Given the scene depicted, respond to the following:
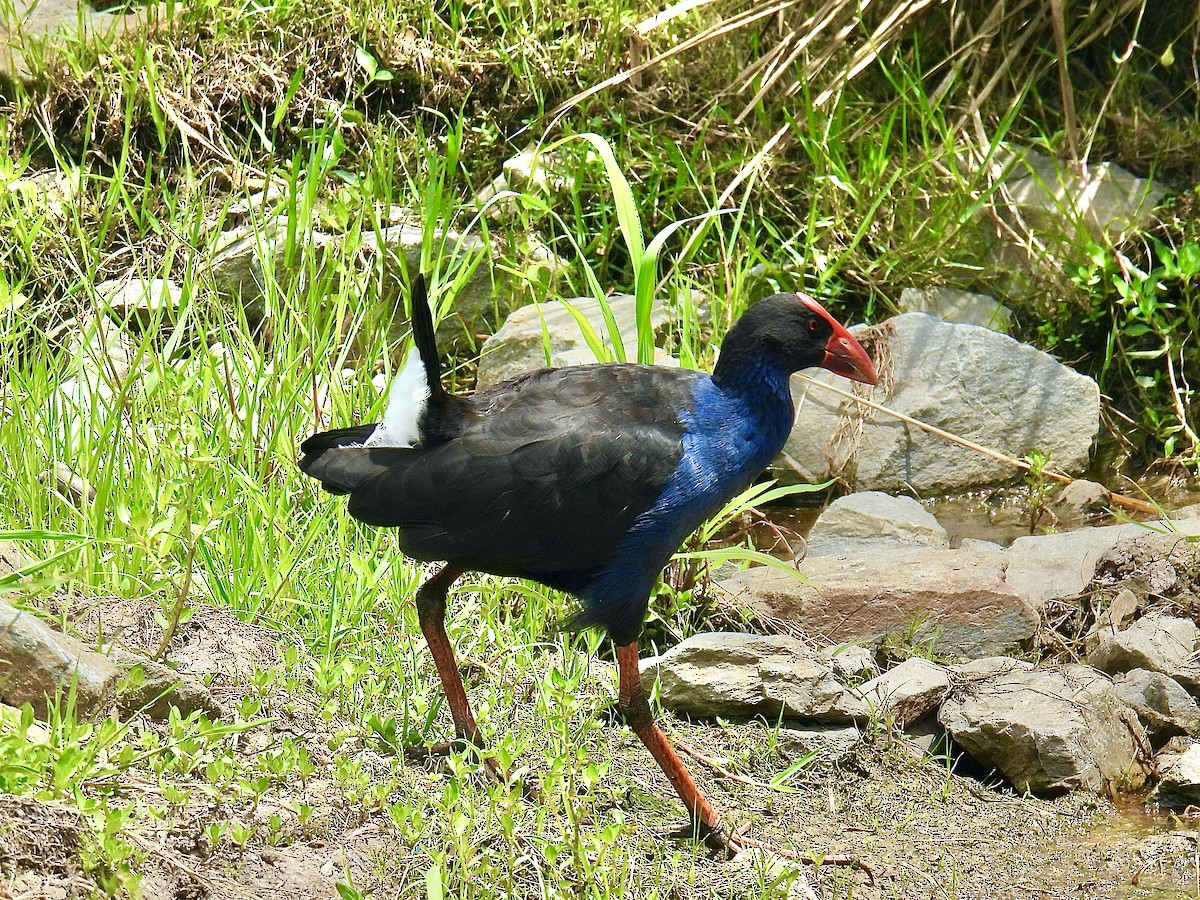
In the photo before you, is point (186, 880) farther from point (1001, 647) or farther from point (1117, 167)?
point (1117, 167)

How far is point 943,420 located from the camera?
177 inches

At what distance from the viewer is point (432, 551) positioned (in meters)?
2.70

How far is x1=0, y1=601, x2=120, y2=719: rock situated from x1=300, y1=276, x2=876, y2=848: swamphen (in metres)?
0.59

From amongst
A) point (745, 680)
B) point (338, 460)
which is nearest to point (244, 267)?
point (338, 460)

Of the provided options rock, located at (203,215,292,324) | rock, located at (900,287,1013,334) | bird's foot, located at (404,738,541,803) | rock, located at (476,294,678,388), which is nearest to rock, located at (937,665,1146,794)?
bird's foot, located at (404,738,541,803)

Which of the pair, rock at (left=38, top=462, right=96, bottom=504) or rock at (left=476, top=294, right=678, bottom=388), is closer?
rock at (left=38, top=462, right=96, bottom=504)

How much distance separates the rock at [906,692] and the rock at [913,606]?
227 millimetres

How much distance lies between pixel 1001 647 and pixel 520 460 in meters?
1.48

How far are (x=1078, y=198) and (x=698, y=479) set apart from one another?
2.83 metres

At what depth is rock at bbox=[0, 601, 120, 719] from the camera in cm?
243

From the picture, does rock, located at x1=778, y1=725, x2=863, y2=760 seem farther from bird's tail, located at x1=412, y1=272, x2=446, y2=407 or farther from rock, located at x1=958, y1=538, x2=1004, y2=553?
bird's tail, located at x1=412, y1=272, x2=446, y2=407

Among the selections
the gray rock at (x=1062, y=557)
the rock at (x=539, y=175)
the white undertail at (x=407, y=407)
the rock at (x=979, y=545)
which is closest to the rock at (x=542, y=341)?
the rock at (x=539, y=175)

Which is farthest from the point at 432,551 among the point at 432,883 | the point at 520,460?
the point at 432,883

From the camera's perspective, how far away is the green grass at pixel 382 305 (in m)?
2.46
